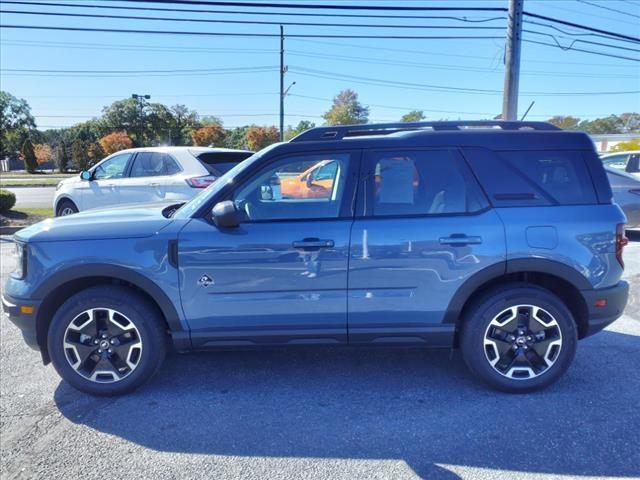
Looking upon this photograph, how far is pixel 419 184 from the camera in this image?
331 cm

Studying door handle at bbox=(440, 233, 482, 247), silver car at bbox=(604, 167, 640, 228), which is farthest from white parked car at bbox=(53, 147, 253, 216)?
silver car at bbox=(604, 167, 640, 228)

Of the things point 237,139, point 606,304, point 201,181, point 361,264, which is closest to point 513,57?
point 201,181

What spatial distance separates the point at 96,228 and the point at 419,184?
230cm

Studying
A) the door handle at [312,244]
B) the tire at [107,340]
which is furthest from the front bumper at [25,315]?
the door handle at [312,244]

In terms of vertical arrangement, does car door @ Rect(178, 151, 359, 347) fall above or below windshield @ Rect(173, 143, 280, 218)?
below

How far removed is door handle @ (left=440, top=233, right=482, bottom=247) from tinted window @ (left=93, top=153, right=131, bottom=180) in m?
7.21

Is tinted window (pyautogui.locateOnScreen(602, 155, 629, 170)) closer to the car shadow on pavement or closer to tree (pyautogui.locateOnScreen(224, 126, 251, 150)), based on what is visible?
the car shadow on pavement

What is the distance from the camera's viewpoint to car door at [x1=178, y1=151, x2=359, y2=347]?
3.18m

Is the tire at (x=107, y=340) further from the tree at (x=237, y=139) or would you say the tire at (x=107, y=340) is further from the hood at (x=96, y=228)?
the tree at (x=237, y=139)

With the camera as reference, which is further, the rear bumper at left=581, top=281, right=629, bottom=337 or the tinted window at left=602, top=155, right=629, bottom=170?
the tinted window at left=602, top=155, right=629, bottom=170

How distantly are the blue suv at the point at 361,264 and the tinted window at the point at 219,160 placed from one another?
463 centimetres

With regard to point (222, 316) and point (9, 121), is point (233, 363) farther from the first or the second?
point (9, 121)

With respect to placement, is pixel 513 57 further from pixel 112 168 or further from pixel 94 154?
pixel 94 154

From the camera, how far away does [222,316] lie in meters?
3.27
